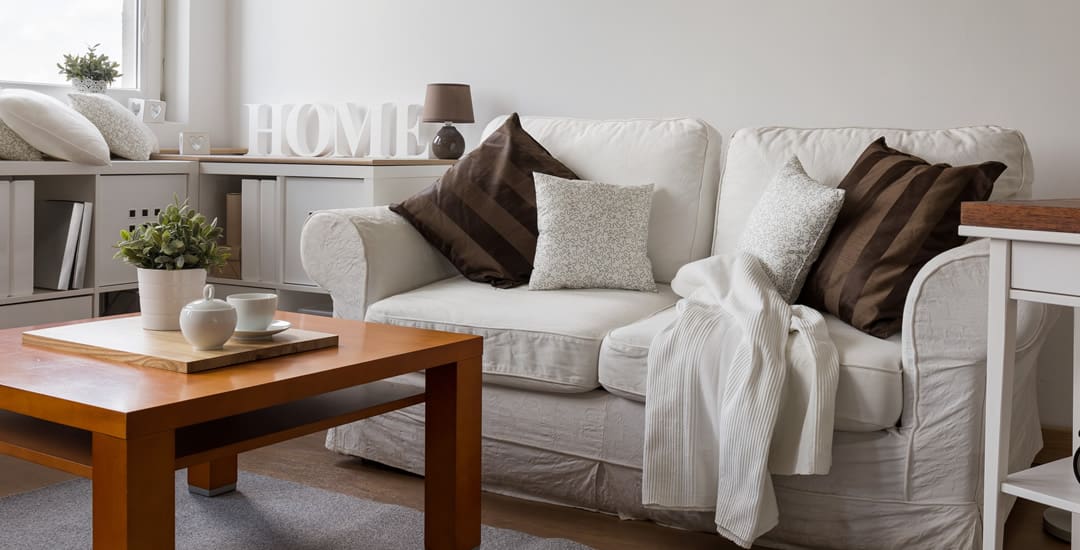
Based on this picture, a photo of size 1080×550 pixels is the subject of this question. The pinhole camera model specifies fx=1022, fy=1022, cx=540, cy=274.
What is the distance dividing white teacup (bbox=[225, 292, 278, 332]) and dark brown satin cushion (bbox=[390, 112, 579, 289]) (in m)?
1.00

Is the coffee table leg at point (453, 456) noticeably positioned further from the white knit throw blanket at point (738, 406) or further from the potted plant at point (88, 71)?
the potted plant at point (88, 71)

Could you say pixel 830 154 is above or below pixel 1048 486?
above

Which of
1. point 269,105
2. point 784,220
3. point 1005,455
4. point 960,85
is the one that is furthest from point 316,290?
point 1005,455

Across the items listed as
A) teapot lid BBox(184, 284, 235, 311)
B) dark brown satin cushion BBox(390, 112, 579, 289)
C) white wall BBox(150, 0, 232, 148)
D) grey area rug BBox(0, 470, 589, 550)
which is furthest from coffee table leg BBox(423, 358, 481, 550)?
white wall BBox(150, 0, 232, 148)

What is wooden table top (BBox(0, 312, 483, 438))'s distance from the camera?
1501 millimetres

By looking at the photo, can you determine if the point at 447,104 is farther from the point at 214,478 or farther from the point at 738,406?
the point at 738,406

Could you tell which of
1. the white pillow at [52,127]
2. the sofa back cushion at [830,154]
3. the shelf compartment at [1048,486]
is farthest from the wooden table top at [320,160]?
the shelf compartment at [1048,486]

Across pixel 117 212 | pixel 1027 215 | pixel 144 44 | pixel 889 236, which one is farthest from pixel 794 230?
pixel 144 44

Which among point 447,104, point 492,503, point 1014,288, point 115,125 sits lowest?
point 492,503

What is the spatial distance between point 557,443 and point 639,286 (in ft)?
1.85

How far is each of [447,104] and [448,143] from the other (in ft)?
0.54

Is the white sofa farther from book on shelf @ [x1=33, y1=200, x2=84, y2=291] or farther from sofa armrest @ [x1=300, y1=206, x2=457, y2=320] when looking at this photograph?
book on shelf @ [x1=33, y1=200, x2=84, y2=291]

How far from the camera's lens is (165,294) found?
2.05 metres

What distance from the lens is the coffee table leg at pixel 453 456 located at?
2.08 m
